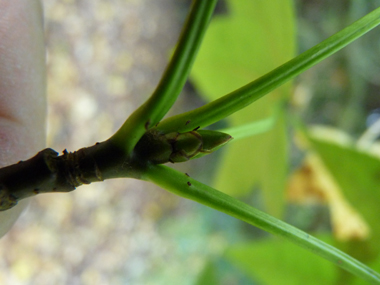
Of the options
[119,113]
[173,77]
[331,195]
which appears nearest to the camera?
[173,77]

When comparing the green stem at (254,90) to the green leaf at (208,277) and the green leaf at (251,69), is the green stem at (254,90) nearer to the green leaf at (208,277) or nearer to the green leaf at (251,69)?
the green leaf at (251,69)

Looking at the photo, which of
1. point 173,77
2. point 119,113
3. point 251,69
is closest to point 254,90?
point 173,77

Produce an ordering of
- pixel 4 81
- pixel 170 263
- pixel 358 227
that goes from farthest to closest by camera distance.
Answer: pixel 170 263 → pixel 358 227 → pixel 4 81

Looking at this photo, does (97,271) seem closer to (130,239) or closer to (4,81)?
(130,239)

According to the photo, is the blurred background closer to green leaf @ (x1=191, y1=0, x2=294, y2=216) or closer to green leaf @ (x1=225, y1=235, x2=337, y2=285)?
green leaf @ (x1=191, y1=0, x2=294, y2=216)

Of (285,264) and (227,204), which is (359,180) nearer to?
(285,264)

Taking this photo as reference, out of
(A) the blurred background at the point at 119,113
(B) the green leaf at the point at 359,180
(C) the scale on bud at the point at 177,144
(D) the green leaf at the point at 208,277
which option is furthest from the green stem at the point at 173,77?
(A) the blurred background at the point at 119,113

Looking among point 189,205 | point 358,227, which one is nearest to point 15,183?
point 358,227
